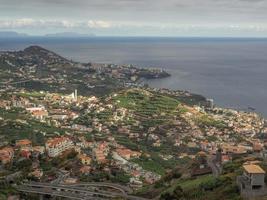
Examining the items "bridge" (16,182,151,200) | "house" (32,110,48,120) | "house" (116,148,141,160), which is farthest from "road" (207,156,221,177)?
"house" (32,110,48,120)

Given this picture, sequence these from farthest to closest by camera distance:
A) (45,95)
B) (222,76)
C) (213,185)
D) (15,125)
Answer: (222,76) → (45,95) → (15,125) → (213,185)

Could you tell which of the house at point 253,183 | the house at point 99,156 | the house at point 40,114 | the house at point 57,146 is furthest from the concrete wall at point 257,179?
the house at point 40,114

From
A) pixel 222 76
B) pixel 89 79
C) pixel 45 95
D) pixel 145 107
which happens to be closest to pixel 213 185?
pixel 145 107

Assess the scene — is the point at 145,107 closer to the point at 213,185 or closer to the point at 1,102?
the point at 1,102

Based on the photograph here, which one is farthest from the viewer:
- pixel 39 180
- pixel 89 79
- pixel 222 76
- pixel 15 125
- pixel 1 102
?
pixel 222 76

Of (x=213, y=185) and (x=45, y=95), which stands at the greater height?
(x=213, y=185)

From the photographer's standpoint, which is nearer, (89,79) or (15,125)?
(15,125)

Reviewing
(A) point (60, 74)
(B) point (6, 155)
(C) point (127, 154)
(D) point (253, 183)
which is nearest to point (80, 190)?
(D) point (253, 183)
